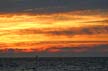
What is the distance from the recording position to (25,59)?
17162 centimetres

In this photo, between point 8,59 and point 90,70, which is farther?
point 8,59

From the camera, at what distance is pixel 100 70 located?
9138cm

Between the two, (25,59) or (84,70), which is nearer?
(84,70)

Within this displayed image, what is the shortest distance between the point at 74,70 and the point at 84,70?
2356 mm

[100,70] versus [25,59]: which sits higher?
[25,59]

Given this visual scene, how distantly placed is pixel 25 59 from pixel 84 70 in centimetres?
7946

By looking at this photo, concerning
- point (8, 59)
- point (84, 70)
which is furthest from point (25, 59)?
point (84, 70)

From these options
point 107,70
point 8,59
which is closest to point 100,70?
point 107,70

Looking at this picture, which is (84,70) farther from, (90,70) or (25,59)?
(25,59)

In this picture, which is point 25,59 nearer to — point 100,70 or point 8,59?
point 8,59

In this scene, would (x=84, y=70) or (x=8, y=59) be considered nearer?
(x=84, y=70)

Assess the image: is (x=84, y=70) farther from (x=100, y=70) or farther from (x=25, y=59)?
(x=25, y=59)

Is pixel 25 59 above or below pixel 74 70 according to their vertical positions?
above

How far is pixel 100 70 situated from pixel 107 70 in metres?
1.77
